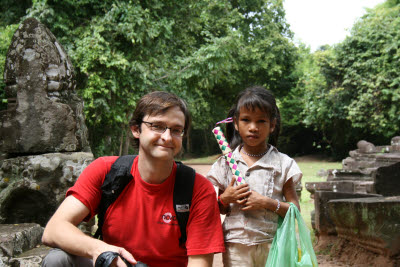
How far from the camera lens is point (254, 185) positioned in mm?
2758

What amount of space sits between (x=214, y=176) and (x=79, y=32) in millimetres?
8319

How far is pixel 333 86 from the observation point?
22219 millimetres

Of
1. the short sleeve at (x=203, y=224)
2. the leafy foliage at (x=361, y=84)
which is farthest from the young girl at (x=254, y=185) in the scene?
the leafy foliage at (x=361, y=84)

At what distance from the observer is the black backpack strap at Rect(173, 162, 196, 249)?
2.42m

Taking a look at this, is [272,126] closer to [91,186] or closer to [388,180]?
[91,186]

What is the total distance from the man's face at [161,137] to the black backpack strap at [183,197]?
14 cm

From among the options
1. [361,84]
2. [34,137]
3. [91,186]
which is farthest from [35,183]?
[361,84]

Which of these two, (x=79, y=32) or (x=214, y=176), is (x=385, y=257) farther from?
(x=79, y=32)

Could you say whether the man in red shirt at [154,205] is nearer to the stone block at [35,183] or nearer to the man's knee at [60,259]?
the man's knee at [60,259]

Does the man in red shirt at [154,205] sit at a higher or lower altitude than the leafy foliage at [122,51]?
lower

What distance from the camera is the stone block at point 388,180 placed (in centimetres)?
559

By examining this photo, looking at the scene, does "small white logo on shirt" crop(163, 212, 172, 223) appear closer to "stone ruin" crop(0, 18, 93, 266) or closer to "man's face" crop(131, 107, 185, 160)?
"man's face" crop(131, 107, 185, 160)

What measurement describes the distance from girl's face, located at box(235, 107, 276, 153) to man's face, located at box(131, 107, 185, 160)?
51 centimetres

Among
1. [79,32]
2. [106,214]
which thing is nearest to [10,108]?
[106,214]
